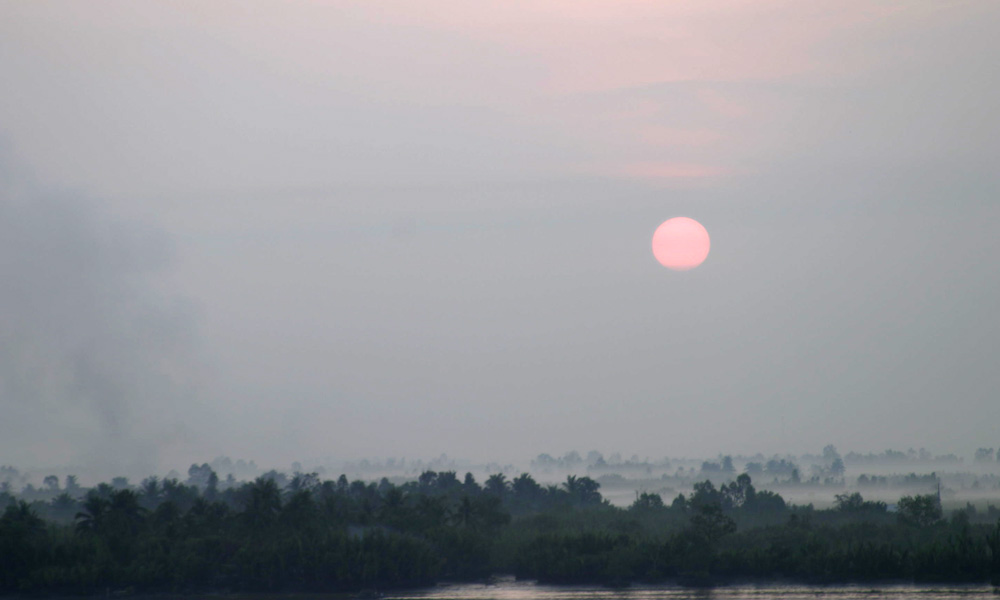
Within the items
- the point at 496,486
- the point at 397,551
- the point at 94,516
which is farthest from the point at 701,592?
the point at 496,486

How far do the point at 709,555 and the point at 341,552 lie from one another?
32798 mm

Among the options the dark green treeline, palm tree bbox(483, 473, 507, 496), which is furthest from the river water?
palm tree bbox(483, 473, 507, 496)

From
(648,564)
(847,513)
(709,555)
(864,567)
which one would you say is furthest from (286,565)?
(847,513)

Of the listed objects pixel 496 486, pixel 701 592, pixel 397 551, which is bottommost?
pixel 701 592

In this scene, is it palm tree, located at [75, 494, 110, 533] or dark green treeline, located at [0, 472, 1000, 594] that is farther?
palm tree, located at [75, 494, 110, 533]

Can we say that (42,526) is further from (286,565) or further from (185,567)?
(286,565)

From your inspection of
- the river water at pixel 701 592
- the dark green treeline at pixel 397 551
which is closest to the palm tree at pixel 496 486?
the dark green treeline at pixel 397 551

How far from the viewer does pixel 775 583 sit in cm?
7969

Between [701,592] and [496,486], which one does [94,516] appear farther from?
[496,486]

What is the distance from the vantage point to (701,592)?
76.9 meters

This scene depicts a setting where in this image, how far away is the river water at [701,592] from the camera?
71.6 metres

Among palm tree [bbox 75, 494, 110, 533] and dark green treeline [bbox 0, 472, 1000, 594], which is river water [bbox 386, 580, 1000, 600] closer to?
dark green treeline [bbox 0, 472, 1000, 594]

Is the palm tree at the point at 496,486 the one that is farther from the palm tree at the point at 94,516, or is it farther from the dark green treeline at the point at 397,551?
the palm tree at the point at 94,516

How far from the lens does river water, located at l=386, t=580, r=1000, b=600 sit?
71.6 metres
